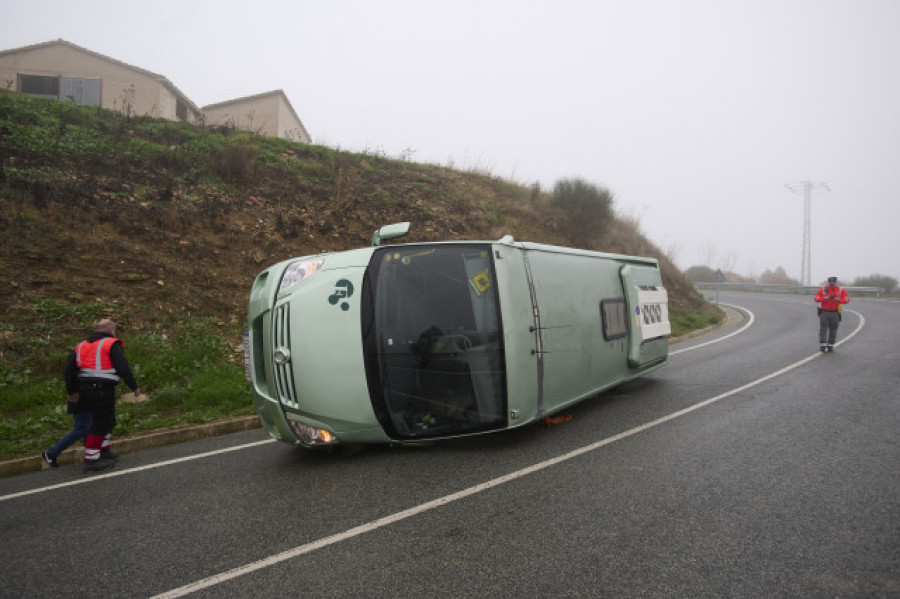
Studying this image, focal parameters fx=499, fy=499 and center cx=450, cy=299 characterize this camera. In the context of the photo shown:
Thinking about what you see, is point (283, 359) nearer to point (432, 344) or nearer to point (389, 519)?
point (432, 344)

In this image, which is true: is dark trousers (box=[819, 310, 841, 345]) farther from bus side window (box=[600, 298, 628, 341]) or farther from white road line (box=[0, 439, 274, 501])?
white road line (box=[0, 439, 274, 501])

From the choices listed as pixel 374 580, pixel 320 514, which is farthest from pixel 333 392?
pixel 374 580

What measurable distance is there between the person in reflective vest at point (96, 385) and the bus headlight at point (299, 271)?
7.61 feet

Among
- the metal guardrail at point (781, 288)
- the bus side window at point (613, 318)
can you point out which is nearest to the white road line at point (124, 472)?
the bus side window at point (613, 318)

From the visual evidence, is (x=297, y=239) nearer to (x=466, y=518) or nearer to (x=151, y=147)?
(x=151, y=147)

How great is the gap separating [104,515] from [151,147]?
12206 mm

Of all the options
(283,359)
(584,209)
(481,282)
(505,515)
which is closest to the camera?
(505,515)

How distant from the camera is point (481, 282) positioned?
5020 millimetres

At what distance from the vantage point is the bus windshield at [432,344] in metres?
4.77

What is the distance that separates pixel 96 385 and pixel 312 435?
279cm

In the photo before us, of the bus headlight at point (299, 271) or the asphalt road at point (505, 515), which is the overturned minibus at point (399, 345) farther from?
the asphalt road at point (505, 515)

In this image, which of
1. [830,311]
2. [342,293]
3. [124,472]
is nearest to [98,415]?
[124,472]

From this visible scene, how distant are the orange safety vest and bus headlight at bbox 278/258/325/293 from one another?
95.4 inches

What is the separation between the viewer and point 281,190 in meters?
14.2
